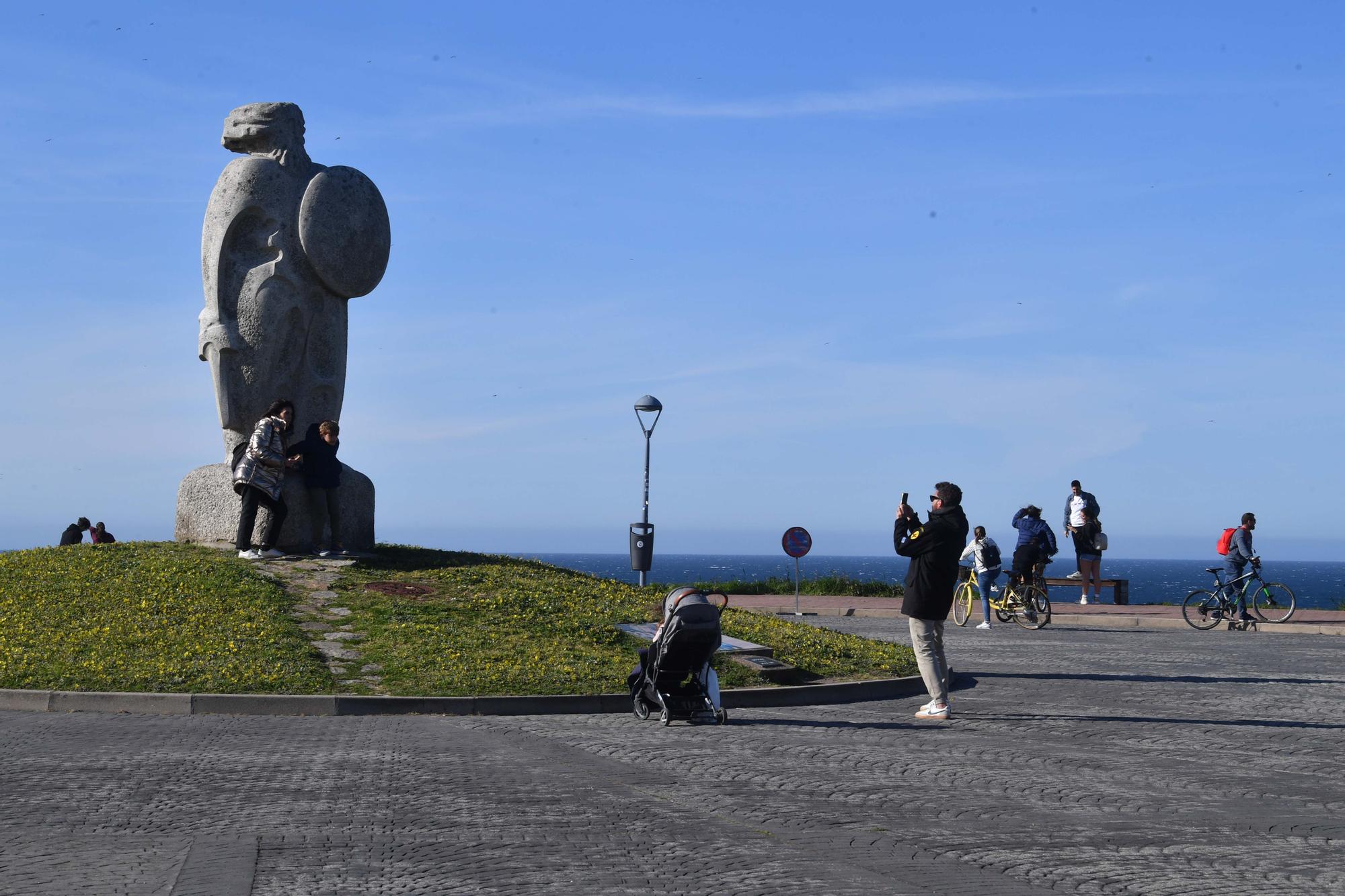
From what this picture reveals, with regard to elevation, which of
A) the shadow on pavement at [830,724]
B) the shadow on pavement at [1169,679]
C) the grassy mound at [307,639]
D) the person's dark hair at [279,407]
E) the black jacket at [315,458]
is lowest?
the shadow on pavement at [830,724]

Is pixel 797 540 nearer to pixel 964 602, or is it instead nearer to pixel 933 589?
pixel 964 602

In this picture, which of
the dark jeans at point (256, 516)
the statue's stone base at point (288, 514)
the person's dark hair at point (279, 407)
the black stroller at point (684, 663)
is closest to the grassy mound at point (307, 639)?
the dark jeans at point (256, 516)

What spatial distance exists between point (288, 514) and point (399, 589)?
238 centimetres

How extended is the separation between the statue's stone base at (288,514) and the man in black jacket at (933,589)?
8.77 meters

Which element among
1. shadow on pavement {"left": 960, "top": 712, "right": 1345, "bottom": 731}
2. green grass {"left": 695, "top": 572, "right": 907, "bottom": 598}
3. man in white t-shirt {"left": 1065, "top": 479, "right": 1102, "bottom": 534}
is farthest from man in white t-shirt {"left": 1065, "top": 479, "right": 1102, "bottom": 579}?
shadow on pavement {"left": 960, "top": 712, "right": 1345, "bottom": 731}

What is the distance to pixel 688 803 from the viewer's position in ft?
24.6

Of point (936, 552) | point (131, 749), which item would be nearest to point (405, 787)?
point (131, 749)

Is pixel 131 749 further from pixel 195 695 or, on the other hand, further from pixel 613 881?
pixel 613 881

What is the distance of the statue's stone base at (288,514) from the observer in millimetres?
18000

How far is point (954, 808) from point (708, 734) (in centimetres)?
335

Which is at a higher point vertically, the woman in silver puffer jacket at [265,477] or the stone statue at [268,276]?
the stone statue at [268,276]

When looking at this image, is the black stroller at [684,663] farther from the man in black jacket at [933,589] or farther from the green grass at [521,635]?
the man in black jacket at [933,589]

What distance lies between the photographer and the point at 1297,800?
7.85m

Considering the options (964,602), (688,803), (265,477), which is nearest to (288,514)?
(265,477)
